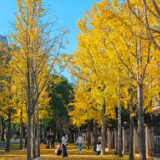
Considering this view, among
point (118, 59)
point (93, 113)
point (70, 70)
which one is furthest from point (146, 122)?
point (118, 59)

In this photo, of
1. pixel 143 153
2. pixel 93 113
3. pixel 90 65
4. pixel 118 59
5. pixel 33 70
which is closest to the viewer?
pixel 143 153

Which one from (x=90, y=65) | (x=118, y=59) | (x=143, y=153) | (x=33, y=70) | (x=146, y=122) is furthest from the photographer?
(x=146, y=122)

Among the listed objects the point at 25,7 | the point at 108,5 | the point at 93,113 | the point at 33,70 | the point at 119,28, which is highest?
the point at 108,5

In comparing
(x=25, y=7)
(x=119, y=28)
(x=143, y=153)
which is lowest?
(x=143, y=153)

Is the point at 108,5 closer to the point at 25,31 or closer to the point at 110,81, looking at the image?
the point at 25,31

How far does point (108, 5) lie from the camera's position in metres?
15.7

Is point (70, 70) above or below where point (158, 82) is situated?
above

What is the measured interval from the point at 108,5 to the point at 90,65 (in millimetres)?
4318

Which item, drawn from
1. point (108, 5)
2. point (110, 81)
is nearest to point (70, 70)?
point (108, 5)

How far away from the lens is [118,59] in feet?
30.4

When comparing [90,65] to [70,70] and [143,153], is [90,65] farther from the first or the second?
[143,153]

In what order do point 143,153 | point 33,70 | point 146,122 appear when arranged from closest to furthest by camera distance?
point 143,153 < point 33,70 < point 146,122

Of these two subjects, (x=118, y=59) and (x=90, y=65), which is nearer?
(x=118, y=59)

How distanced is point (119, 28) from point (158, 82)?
7.80ft
